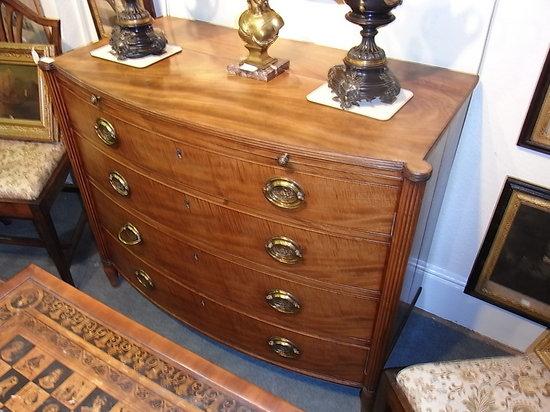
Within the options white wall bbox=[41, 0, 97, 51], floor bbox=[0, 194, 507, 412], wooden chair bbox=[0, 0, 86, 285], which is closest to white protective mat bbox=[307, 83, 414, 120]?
floor bbox=[0, 194, 507, 412]

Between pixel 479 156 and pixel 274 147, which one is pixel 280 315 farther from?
pixel 479 156

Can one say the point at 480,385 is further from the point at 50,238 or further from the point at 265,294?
the point at 50,238

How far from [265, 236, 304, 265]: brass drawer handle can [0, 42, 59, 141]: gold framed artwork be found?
1.17 metres

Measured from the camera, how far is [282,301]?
1.33 m

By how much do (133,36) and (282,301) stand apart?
0.88 metres

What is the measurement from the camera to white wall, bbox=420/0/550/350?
4.00ft

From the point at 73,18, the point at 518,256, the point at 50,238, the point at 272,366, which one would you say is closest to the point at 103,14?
the point at 73,18

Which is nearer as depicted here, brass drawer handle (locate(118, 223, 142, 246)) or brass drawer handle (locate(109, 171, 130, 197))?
brass drawer handle (locate(109, 171, 130, 197))

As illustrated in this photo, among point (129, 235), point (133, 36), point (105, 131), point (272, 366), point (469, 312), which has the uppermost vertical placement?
point (133, 36)

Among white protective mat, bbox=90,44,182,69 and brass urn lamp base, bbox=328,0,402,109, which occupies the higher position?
brass urn lamp base, bbox=328,0,402,109

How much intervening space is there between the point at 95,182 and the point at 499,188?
1319 mm

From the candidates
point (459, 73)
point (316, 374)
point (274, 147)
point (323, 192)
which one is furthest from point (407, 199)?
point (316, 374)

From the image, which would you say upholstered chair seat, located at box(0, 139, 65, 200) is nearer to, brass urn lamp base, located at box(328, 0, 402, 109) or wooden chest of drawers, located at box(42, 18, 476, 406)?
wooden chest of drawers, located at box(42, 18, 476, 406)

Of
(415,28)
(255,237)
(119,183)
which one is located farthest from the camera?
(119,183)
